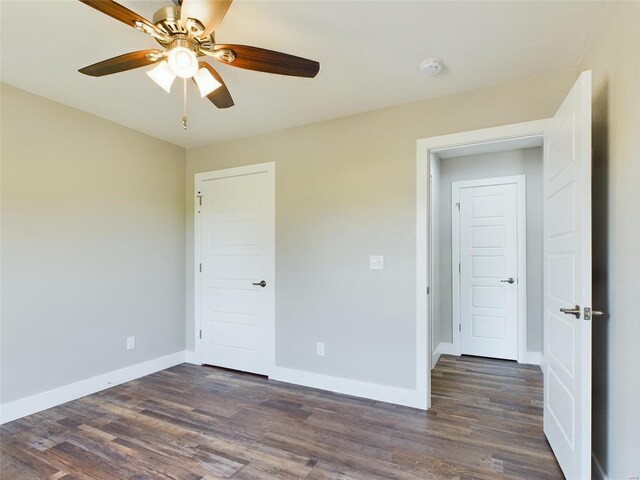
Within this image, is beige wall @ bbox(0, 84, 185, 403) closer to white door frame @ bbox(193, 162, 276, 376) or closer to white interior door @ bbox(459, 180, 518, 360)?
white door frame @ bbox(193, 162, 276, 376)

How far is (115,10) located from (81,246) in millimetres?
2293

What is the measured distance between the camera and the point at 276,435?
93.1 inches

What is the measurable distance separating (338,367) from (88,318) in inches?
89.5

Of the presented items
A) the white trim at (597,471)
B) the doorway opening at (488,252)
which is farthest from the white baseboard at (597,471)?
the doorway opening at (488,252)

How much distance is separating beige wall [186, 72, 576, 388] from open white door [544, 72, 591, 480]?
666 mm

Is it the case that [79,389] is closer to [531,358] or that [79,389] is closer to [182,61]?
[182,61]

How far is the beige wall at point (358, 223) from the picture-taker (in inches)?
106

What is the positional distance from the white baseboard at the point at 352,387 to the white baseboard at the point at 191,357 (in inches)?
39.9

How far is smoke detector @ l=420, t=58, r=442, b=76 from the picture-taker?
219 cm

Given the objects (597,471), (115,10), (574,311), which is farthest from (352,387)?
(115,10)

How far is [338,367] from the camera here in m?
3.10

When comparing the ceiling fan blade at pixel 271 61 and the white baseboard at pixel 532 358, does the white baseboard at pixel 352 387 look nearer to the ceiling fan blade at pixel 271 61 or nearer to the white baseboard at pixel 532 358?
the white baseboard at pixel 532 358

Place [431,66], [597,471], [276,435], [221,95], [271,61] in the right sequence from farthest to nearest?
1. [276,435]
2. [431,66]
3. [221,95]
4. [597,471]
5. [271,61]

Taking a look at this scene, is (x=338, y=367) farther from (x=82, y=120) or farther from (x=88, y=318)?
(x=82, y=120)
